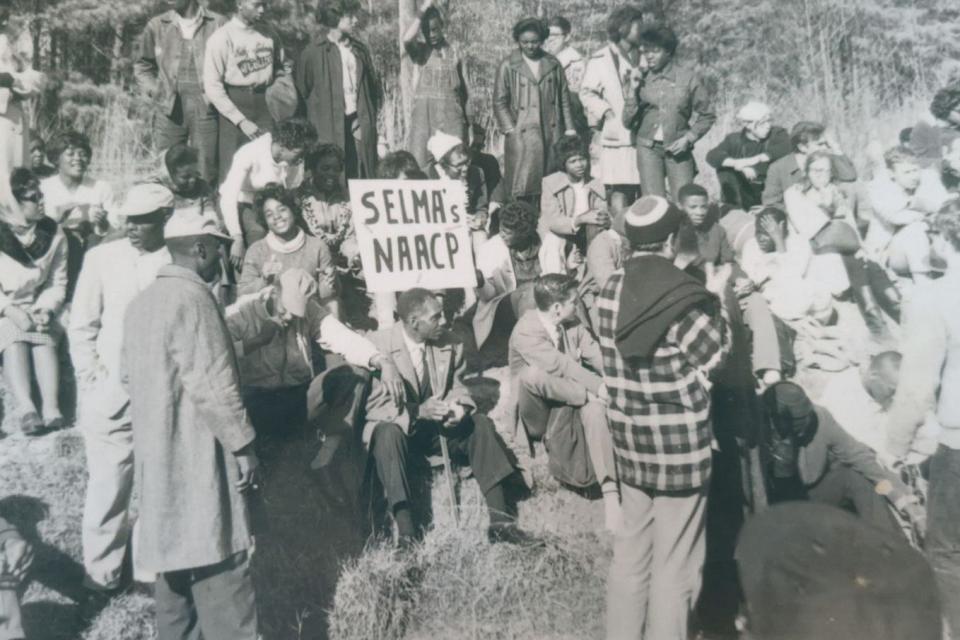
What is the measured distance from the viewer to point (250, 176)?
527cm

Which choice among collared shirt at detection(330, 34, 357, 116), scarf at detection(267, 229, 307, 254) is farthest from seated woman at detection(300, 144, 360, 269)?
collared shirt at detection(330, 34, 357, 116)

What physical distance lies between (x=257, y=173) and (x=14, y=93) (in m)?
1.22

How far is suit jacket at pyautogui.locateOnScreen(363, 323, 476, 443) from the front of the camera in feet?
16.2

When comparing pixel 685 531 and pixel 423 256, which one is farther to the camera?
pixel 423 256

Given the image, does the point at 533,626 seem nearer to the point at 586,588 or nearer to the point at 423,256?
the point at 586,588

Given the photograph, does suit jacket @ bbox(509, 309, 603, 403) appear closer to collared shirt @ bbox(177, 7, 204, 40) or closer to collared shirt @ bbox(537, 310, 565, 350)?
collared shirt @ bbox(537, 310, 565, 350)

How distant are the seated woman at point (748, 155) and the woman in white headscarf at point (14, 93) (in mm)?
4090

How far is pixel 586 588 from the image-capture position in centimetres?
502

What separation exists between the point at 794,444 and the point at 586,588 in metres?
1.29

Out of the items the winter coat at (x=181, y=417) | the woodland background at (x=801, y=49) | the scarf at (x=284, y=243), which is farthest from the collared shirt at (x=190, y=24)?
the winter coat at (x=181, y=417)

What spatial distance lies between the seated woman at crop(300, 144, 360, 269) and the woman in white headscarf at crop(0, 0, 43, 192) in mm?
1418

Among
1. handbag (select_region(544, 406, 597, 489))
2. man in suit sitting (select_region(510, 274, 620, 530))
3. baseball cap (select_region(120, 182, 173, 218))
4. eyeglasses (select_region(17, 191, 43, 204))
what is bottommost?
handbag (select_region(544, 406, 597, 489))

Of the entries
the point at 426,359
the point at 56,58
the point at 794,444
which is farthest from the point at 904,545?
the point at 56,58

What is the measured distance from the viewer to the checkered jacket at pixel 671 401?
3949mm
